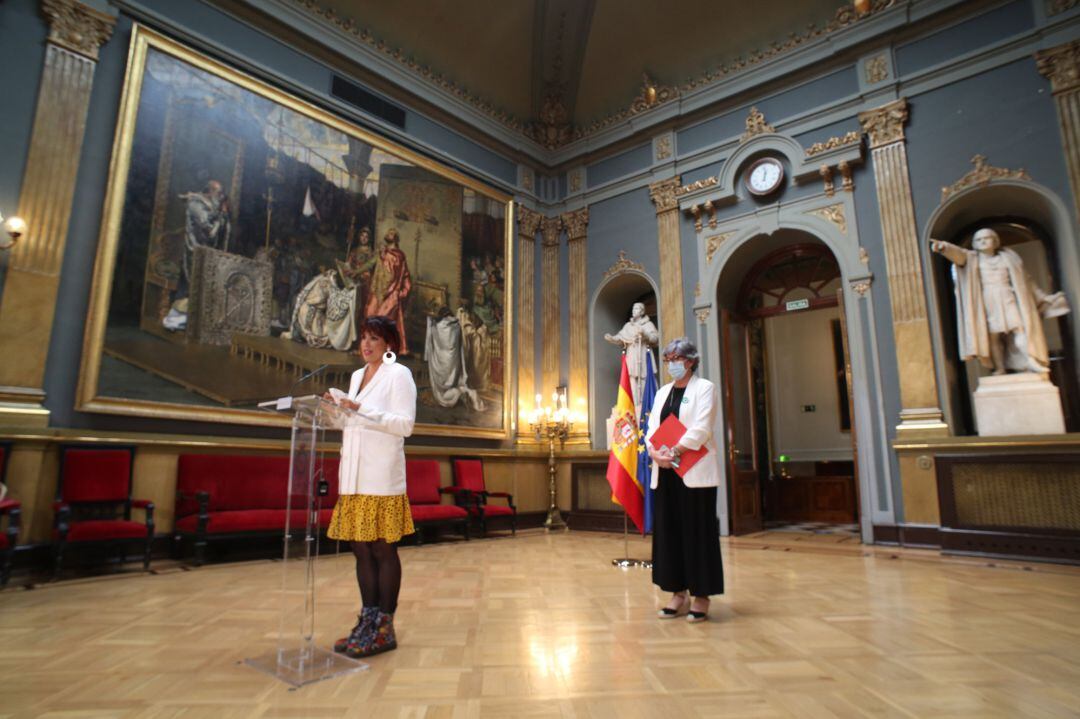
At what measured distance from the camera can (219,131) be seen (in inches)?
259

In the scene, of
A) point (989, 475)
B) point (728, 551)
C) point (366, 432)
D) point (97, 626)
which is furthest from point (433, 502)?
point (989, 475)

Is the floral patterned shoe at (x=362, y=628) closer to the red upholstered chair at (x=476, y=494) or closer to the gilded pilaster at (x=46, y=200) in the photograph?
the gilded pilaster at (x=46, y=200)

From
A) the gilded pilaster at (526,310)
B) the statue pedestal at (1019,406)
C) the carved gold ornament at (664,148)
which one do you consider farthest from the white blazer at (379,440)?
the carved gold ornament at (664,148)

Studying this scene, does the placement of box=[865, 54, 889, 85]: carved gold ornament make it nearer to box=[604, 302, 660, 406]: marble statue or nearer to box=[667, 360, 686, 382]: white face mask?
box=[604, 302, 660, 406]: marble statue

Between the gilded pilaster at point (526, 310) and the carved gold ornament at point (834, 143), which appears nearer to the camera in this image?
the carved gold ornament at point (834, 143)

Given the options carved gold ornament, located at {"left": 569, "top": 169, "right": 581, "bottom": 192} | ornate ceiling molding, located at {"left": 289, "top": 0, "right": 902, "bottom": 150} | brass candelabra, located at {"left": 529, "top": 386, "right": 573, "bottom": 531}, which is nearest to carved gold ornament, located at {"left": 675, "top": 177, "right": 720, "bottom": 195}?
ornate ceiling molding, located at {"left": 289, "top": 0, "right": 902, "bottom": 150}

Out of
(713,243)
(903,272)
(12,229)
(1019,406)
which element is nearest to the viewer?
(12,229)

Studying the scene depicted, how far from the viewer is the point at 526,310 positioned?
10.1 m

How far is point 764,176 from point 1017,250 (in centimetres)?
322

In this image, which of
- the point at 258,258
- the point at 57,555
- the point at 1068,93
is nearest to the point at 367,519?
the point at 57,555

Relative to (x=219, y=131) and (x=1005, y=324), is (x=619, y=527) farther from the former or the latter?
(x=219, y=131)

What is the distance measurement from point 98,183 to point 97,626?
4374mm

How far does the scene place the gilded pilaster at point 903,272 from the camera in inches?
272

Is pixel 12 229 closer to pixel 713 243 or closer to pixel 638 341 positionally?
pixel 638 341
